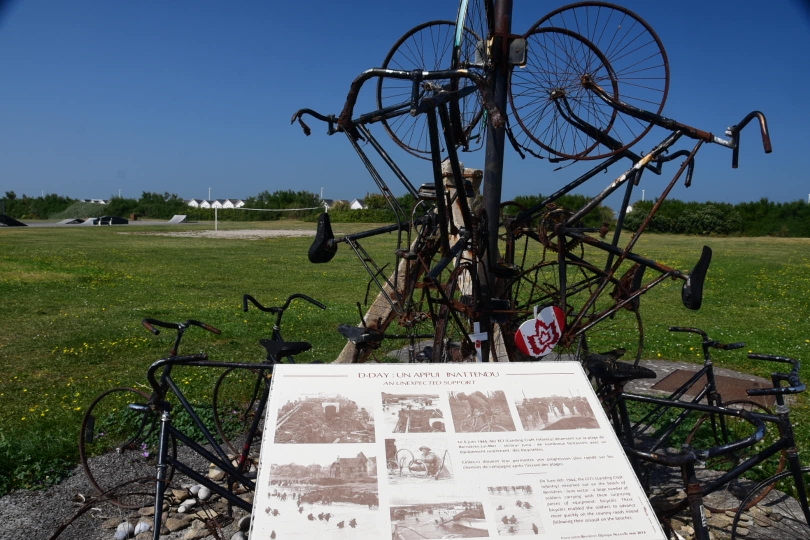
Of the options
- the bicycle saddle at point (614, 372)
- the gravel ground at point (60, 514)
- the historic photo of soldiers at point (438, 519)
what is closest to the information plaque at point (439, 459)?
the historic photo of soldiers at point (438, 519)

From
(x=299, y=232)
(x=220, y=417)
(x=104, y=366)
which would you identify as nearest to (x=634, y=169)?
(x=220, y=417)

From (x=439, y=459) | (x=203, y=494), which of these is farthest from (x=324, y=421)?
(x=203, y=494)

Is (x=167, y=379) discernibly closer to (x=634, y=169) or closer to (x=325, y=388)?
(x=325, y=388)

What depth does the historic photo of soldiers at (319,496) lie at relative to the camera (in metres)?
2.22

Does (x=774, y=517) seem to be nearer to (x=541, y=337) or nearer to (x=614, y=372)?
(x=614, y=372)

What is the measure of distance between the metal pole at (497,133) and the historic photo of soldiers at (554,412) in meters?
1.73

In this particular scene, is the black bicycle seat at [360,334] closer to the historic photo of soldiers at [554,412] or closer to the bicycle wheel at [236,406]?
the bicycle wheel at [236,406]

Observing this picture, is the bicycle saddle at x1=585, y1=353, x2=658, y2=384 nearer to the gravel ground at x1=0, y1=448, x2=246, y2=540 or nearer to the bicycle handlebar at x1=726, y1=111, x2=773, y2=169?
the bicycle handlebar at x1=726, y1=111, x2=773, y2=169

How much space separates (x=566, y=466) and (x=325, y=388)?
0.99 meters

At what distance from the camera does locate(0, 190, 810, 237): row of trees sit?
34.2 meters

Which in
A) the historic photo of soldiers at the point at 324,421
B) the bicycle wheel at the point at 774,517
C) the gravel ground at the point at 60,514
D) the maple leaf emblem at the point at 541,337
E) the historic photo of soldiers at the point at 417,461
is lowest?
the gravel ground at the point at 60,514

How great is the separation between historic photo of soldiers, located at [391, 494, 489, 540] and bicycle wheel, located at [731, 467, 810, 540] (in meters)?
2.15

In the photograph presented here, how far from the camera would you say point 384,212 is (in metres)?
41.2

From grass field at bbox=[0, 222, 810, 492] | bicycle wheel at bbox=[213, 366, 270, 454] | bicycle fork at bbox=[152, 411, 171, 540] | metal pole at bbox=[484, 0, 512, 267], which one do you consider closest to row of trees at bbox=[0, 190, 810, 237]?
grass field at bbox=[0, 222, 810, 492]
